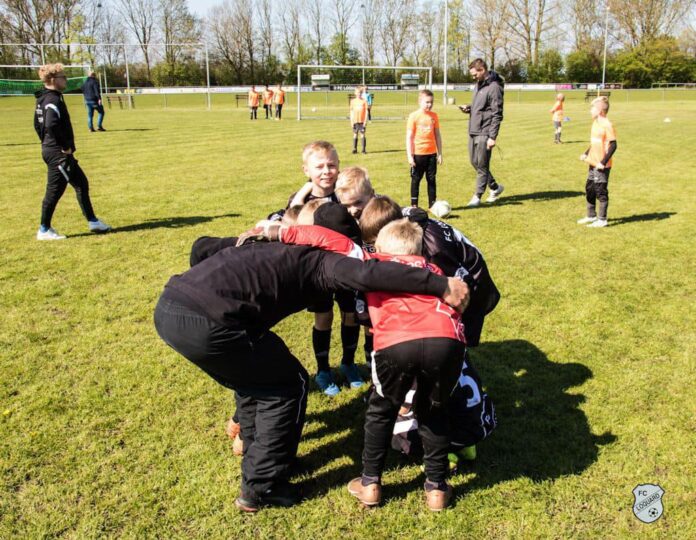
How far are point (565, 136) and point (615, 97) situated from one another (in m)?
34.5

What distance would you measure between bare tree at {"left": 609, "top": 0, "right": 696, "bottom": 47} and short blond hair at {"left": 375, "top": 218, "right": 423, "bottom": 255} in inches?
3149

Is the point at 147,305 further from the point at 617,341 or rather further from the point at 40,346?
the point at 617,341

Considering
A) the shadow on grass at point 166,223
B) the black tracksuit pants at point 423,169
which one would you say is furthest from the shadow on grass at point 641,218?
the shadow on grass at point 166,223

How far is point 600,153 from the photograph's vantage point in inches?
305

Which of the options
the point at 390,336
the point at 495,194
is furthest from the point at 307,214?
the point at 495,194

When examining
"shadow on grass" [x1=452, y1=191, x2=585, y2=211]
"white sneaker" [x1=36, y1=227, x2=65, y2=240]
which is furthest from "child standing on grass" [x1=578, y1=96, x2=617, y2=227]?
"white sneaker" [x1=36, y1=227, x2=65, y2=240]

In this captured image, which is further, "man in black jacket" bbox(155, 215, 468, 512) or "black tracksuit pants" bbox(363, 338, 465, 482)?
"black tracksuit pants" bbox(363, 338, 465, 482)

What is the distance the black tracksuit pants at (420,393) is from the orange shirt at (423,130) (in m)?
6.71

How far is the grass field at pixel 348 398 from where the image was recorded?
2.90 m

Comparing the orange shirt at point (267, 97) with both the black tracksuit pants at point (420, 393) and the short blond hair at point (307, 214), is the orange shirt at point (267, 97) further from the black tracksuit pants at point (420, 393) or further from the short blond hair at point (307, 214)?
the black tracksuit pants at point (420, 393)

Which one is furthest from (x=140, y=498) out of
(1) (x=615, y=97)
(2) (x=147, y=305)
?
(1) (x=615, y=97)

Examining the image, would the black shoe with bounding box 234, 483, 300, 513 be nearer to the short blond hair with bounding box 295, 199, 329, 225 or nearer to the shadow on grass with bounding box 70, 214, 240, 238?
the short blond hair with bounding box 295, 199, 329, 225

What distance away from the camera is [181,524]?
9.37ft

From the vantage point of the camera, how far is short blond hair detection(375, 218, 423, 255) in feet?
9.03
